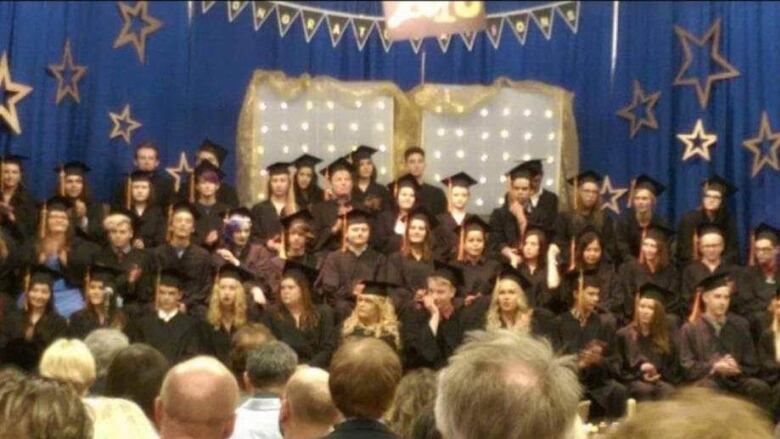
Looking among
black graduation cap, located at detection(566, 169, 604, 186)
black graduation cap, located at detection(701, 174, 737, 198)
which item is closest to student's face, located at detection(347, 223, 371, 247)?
black graduation cap, located at detection(566, 169, 604, 186)

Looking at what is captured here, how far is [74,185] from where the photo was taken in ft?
39.6

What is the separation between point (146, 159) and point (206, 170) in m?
0.66

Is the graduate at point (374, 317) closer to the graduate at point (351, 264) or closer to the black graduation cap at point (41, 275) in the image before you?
the graduate at point (351, 264)

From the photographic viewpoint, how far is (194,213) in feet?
37.9

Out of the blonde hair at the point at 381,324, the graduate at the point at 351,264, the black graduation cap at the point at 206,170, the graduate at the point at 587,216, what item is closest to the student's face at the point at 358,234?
the graduate at the point at 351,264

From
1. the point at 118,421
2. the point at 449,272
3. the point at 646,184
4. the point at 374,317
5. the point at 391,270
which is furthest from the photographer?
the point at 646,184

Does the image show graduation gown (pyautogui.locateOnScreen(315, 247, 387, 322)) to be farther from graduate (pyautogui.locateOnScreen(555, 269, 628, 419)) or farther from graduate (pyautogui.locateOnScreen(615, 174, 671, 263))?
graduate (pyautogui.locateOnScreen(615, 174, 671, 263))

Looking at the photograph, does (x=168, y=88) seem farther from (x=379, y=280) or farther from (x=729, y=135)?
(x=729, y=135)

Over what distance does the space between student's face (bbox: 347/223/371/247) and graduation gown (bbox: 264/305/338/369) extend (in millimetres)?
1071

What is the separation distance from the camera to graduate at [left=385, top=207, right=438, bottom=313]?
1100 cm

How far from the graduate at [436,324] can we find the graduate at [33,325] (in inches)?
94.2

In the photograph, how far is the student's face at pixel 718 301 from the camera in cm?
1023

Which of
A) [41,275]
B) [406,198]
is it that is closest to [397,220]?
[406,198]

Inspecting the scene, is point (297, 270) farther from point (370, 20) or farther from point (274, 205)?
point (370, 20)
